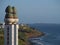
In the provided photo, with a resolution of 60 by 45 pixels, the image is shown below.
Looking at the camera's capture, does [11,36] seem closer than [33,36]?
Yes

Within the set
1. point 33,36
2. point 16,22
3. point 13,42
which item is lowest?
point 33,36

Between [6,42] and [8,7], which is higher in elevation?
[8,7]

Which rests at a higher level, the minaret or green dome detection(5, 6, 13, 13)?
green dome detection(5, 6, 13, 13)

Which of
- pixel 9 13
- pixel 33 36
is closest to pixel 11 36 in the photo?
pixel 9 13

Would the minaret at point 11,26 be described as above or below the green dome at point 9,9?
below

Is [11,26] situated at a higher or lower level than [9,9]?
lower

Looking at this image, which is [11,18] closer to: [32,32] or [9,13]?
[9,13]

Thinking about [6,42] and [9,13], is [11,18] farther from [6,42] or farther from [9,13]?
[6,42]
